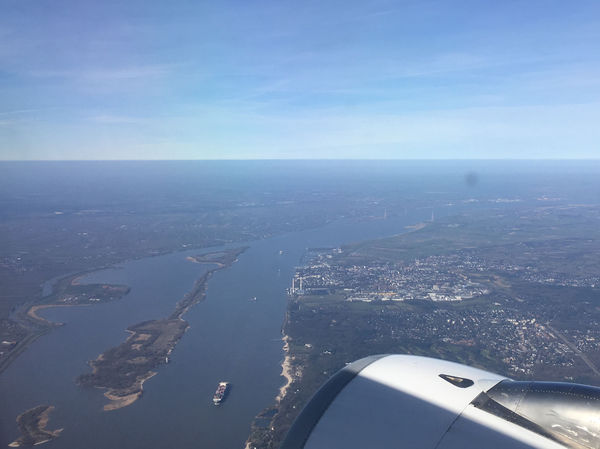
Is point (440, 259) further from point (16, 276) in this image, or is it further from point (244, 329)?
point (16, 276)

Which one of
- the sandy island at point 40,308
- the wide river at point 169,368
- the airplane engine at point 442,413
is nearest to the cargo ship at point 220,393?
the wide river at point 169,368

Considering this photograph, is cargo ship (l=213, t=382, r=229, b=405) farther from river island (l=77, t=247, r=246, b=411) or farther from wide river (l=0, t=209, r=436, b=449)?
river island (l=77, t=247, r=246, b=411)

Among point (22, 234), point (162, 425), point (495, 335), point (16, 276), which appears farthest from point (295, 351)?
point (22, 234)

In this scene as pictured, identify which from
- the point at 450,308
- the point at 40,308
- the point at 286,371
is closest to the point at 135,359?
the point at 286,371

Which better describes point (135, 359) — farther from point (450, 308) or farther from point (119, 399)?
point (450, 308)

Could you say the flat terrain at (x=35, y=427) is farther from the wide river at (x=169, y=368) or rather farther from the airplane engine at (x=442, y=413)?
the airplane engine at (x=442, y=413)

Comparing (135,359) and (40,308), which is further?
(40,308)

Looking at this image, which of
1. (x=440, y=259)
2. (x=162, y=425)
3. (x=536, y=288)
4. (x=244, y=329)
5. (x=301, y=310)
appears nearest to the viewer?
(x=162, y=425)
